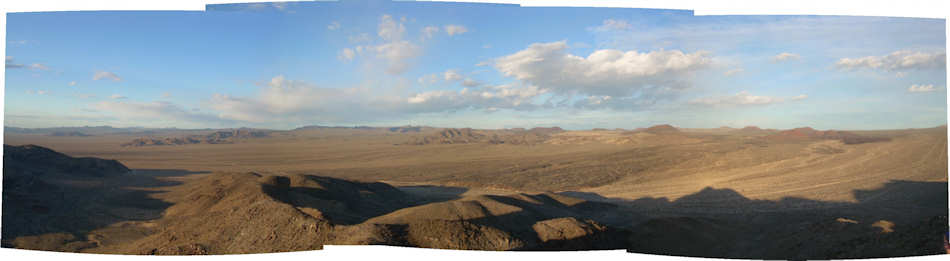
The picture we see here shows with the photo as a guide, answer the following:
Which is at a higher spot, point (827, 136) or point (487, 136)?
point (827, 136)

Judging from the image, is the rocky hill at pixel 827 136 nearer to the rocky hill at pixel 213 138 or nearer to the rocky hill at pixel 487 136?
the rocky hill at pixel 487 136

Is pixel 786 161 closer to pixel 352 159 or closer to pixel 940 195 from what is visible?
pixel 940 195

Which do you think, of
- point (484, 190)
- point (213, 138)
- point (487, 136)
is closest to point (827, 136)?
point (484, 190)

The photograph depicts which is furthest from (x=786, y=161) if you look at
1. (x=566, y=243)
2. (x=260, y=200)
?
(x=260, y=200)

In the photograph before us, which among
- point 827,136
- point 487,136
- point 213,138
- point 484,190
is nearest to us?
point 827,136

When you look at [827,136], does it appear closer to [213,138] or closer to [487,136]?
[487,136]

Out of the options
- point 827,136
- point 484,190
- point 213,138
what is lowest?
point 484,190

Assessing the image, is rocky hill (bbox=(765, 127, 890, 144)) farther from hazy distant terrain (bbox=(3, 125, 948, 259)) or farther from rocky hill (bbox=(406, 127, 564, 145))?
rocky hill (bbox=(406, 127, 564, 145))

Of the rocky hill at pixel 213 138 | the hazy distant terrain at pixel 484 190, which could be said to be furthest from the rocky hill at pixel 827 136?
the rocky hill at pixel 213 138

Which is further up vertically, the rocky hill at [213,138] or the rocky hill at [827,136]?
the rocky hill at [827,136]
